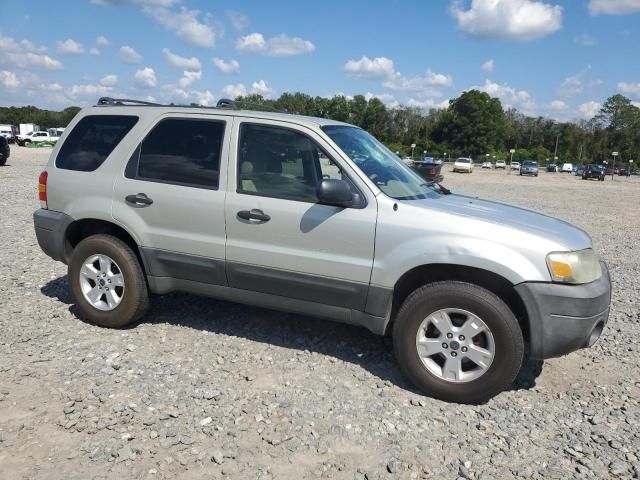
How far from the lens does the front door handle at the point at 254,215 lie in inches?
160

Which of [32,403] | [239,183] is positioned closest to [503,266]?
[239,183]

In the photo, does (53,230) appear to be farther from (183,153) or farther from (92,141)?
(183,153)

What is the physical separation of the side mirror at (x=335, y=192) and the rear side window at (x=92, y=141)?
2.04 metres

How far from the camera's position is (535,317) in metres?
3.53

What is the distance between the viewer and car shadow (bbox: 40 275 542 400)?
4297 millimetres

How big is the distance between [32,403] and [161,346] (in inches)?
45.3

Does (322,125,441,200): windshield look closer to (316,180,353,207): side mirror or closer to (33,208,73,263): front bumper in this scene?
(316,180,353,207): side mirror

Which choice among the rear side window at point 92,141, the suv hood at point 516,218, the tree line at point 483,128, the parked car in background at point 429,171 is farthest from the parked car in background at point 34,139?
the suv hood at point 516,218

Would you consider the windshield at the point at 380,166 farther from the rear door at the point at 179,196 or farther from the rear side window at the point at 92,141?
the rear side window at the point at 92,141

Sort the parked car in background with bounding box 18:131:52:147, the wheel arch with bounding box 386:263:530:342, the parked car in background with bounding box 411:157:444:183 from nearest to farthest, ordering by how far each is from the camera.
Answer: the wheel arch with bounding box 386:263:530:342 → the parked car in background with bounding box 411:157:444:183 → the parked car in background with bounding box 18:131:52:147

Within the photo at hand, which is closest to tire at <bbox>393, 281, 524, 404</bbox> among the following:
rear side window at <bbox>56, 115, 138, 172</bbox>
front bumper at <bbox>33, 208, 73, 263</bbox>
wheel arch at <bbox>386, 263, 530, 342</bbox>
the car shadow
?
wheel arch at <bbox>386, 263, 530, 342</bbox>

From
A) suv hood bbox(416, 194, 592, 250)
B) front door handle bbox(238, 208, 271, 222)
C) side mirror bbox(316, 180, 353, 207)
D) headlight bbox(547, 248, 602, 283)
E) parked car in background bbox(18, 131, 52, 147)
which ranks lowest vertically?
parked car in background bbox(18, 131, 52, 147)

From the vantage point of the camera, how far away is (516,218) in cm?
395

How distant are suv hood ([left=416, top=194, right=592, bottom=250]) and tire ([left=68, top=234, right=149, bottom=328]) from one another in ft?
8.28
